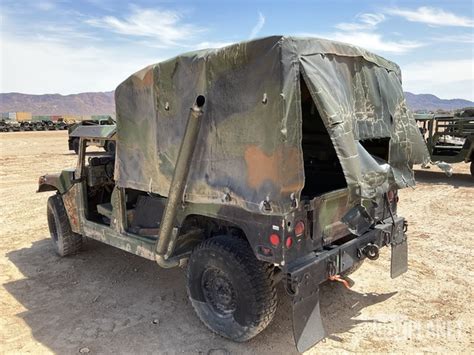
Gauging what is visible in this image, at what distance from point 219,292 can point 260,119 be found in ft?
5.38

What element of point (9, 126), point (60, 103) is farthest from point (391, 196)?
point (60, 103)

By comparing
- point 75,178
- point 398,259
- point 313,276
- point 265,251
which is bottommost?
point 398,259

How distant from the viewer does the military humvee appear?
3.19 meters

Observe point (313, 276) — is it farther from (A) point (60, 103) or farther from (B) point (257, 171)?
(A) point (60, 103)

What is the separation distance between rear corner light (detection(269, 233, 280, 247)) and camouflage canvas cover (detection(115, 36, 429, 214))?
0.70ft

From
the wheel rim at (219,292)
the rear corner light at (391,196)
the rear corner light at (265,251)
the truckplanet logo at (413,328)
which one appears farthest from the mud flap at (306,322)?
the rear corner light at (391,196)

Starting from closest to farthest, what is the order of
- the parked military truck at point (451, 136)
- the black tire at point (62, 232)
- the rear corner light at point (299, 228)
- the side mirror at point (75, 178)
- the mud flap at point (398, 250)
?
the rear corner light at point (299, 228) < the mud flap at point (398, 250) < the side mirror at point (75, 178) < the black tire at point (62, 232) < the parked military truck at point (451, 136)

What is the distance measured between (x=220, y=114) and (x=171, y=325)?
81.8 inches

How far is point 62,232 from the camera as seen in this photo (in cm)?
587

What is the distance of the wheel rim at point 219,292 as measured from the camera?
3.82 m

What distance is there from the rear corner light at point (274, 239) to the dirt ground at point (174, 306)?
104 cm

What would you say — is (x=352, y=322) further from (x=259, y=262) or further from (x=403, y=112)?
(x=403, y=112)

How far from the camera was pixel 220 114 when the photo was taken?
11.5 ft

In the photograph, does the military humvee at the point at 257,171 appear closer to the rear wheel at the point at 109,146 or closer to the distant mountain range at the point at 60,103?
the rear wheel at the point at 109,146
